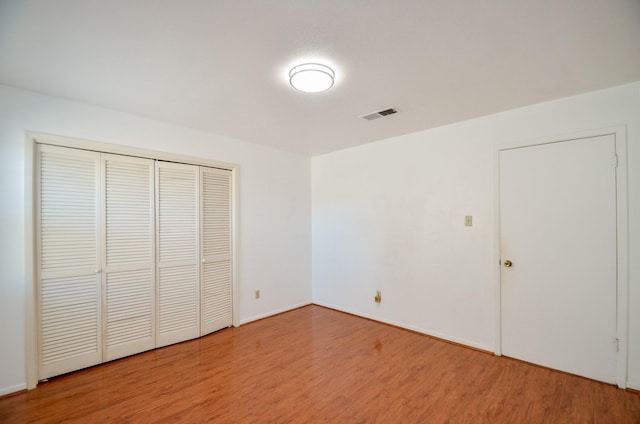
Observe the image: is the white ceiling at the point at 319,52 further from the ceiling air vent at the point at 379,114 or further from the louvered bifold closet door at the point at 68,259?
the louvered bifold closet door at the point at 68,259

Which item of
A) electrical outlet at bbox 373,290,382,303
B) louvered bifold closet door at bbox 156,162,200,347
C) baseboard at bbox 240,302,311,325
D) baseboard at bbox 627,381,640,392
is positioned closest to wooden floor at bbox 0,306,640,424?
baseboard at bbox 627,381,640,392

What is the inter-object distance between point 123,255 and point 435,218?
11.4 feet

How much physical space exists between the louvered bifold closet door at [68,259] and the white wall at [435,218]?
118 inches

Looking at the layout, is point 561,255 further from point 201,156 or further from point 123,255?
point 123,255

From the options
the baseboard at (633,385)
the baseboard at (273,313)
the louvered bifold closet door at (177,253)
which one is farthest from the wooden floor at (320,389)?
the baseboard at (273,313)

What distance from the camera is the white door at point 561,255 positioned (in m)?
2.40

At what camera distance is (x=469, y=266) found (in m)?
3.13

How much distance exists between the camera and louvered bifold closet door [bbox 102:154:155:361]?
9.18 feet

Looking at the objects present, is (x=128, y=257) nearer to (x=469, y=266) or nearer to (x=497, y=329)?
(x=469, y=266)

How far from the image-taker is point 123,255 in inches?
114

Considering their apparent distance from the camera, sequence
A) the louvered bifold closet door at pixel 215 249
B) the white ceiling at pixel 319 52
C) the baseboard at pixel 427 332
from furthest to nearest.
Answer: the louvered bifold closet door at pixel 215 249
the baseboard at pixel 427 332
the white ceiling at pixel 319 52

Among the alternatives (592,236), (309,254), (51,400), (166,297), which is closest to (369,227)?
(309,254)

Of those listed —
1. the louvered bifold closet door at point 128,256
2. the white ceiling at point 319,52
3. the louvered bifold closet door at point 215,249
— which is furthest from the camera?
the louvered bifold closet door at point 215,249

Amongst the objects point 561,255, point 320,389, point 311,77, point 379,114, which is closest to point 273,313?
point 320,389
